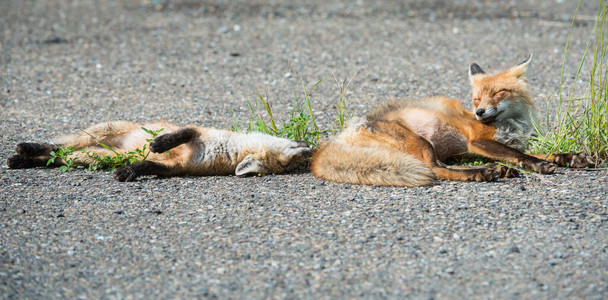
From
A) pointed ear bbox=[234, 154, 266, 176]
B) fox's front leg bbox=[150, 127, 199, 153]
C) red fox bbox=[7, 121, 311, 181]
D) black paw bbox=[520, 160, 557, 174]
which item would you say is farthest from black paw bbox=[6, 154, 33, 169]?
black paw bbox=[520, 160, 557, 174]

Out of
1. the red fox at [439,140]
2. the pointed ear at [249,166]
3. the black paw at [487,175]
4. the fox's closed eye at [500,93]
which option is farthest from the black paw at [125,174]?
the fox's closed eye at [500,93]

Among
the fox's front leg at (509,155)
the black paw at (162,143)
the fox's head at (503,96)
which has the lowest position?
the fox's front leg at (509,155)

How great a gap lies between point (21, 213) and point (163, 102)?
145 inches

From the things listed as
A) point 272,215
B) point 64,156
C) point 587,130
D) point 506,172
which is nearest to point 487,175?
point 506,172

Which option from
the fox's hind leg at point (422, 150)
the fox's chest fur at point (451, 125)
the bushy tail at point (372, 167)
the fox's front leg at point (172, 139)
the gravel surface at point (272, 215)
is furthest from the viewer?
the fox's chest fur at point (451, 125)

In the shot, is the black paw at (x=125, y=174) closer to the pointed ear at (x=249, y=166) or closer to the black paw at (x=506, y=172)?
the pointed ear at (x=249, y=166)

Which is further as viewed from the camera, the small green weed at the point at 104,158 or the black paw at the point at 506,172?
the small green weed at the point at 104,158

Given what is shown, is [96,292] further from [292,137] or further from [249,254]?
[292,137]

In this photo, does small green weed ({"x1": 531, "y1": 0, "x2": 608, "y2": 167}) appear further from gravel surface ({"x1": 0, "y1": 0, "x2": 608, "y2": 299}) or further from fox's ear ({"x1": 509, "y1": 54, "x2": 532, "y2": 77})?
gravel surface ({"x1": 0, "y1": 0, "x2": 608, "y2": 299})

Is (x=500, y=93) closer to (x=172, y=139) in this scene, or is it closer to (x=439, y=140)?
(x=439, y=140)

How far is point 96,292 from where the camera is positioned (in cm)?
344

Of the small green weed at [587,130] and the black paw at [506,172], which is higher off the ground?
the small green weed at [587,130]

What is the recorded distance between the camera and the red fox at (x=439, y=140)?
201 inches

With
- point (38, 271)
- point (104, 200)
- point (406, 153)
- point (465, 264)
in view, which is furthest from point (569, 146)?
point (38, 271)
